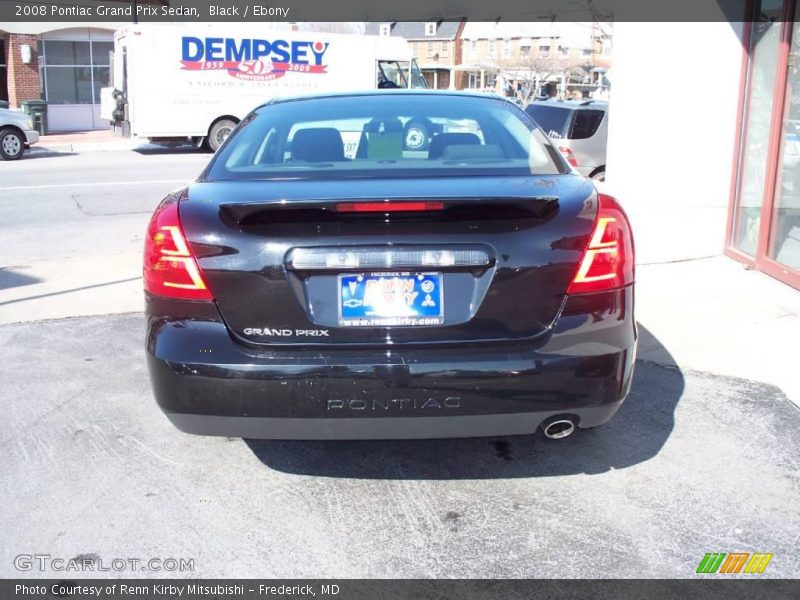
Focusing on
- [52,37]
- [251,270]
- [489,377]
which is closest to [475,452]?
[489,377]

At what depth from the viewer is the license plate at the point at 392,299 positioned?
10.3ft

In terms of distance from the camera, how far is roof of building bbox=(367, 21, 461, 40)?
87.9 m

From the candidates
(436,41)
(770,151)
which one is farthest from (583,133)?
(436,41)

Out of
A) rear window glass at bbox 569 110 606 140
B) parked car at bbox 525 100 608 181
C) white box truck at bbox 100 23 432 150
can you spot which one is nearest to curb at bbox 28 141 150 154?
white box truck at bbox 100 23 432 150

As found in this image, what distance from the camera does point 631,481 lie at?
3.74 m

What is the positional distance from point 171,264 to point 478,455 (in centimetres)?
169

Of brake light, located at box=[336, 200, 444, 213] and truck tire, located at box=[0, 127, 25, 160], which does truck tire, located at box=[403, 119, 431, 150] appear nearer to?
brake light, located at box=[336, 200, 444, 213]

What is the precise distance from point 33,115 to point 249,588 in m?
25.0

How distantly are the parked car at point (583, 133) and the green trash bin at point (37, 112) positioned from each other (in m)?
17.6

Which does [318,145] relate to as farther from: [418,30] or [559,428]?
[418,30]

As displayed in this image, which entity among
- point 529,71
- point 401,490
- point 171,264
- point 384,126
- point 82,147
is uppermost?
point 529,71

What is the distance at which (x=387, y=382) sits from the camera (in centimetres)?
313

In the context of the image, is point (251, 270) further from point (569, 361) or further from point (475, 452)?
point (475, 452)

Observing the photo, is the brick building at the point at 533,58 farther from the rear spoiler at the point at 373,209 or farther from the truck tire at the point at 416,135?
the rear spoiler at the point at 373,209
